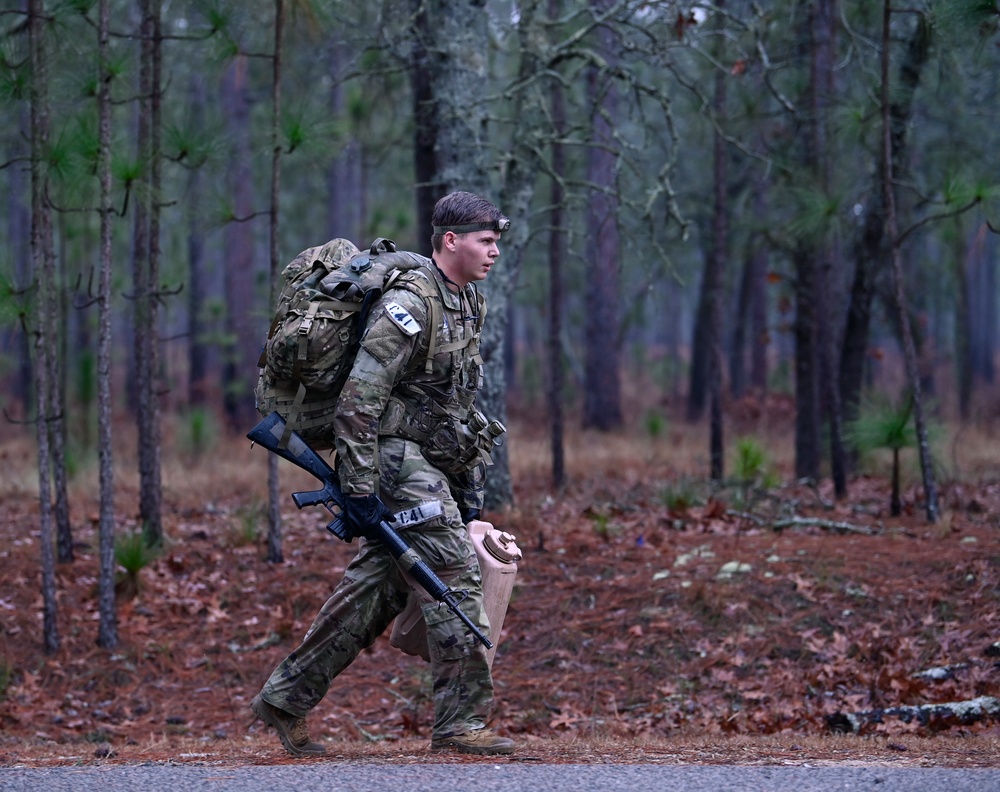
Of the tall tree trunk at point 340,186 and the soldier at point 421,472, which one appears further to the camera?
the tall tree trunk at point 340,186

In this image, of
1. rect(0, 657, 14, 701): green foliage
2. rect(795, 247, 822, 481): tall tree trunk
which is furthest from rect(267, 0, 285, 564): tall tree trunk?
rect(795, 247, 822, 481): tall tree trunk

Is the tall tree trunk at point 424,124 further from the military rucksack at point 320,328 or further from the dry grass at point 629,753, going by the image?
the dry grass at point 629,753

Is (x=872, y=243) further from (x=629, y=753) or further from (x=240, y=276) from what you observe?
(x=240, y=276)

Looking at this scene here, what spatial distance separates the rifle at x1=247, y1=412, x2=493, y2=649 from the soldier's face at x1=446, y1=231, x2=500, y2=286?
0.89m

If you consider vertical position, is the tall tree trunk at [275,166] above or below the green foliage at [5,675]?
above

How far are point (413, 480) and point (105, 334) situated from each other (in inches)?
132

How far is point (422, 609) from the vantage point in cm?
439

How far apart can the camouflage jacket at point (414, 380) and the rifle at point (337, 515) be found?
0.64 feet

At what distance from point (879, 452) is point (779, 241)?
8.52 ft

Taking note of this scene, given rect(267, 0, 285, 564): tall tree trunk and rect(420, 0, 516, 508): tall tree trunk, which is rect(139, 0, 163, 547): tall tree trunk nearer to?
rect(267, 0, 285, 564): tall tree trunk

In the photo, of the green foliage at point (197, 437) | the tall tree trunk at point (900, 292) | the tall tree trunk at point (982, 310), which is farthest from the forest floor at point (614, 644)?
the tall tree trunk at point (982, 310)

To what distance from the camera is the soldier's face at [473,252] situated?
4520mm

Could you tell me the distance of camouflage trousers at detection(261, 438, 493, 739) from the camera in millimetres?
4371

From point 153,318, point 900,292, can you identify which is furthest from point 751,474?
point 153,318
